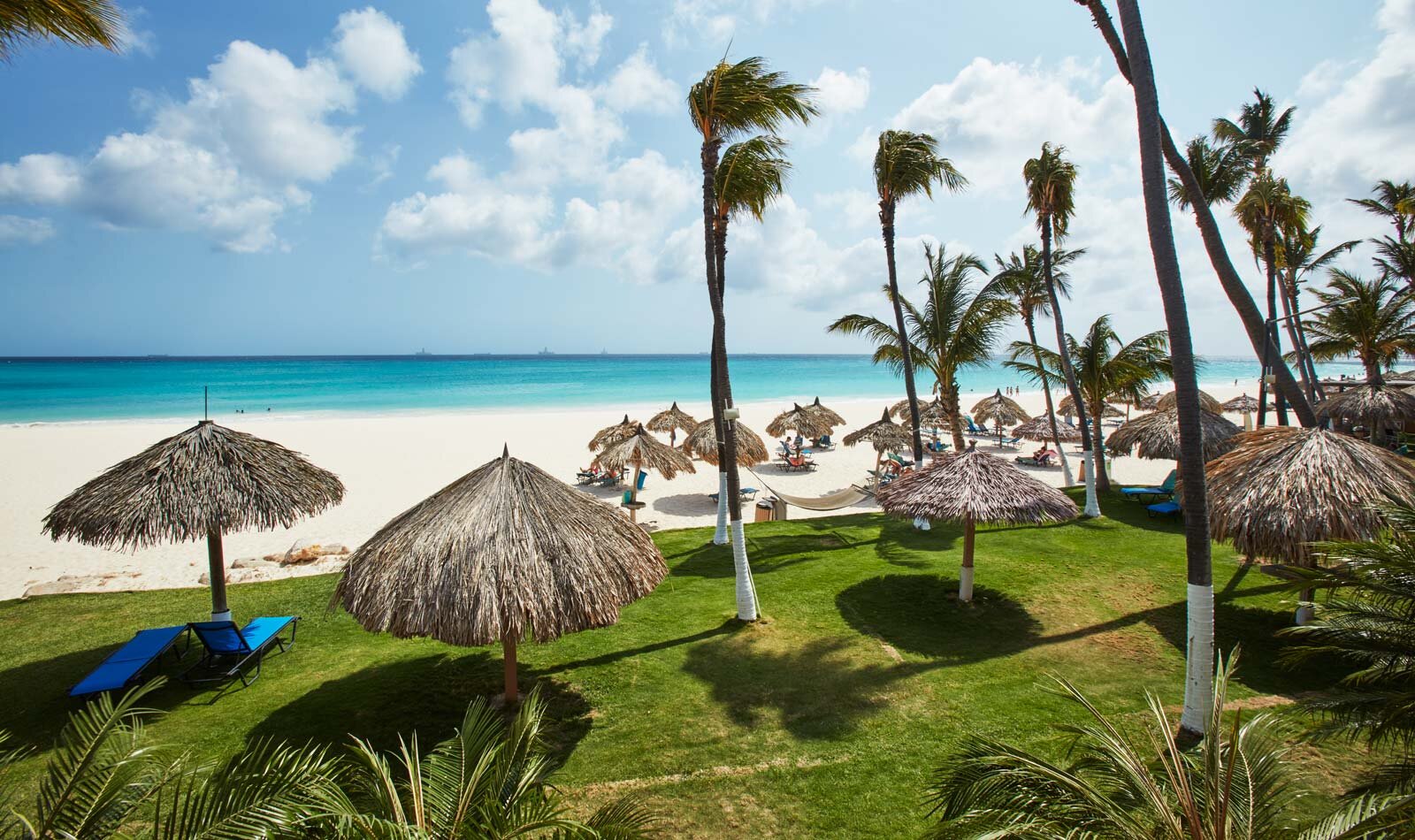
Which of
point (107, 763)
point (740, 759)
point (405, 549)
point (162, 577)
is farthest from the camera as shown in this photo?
point (162, 577)

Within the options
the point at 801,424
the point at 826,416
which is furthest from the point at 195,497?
the point at 826,416

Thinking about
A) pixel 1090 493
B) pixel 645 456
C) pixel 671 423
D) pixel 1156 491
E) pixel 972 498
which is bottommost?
pixel 1156 491

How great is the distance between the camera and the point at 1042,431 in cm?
2084

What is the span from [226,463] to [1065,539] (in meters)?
12.1

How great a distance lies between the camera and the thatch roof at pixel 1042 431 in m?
20.9

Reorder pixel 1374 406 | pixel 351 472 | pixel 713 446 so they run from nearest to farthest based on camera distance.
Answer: pixel 1374 406 < pixel 713 446 < pixel 351 472

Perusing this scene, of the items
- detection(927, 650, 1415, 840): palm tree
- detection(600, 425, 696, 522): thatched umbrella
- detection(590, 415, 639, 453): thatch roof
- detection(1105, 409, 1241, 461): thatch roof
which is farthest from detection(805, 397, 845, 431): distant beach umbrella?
detection(927, 650, 1415, 840): palm tree

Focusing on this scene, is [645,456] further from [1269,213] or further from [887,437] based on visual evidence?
[1269,213]

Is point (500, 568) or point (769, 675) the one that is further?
point (769, 675)

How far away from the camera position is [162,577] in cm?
1004

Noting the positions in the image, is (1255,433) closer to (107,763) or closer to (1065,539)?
(1065,539)

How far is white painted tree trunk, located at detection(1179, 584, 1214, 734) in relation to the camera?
4.88 m

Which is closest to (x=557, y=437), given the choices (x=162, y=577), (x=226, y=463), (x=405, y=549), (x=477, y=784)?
(x=162, y=577)

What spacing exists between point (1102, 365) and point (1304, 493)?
26.7 feet
